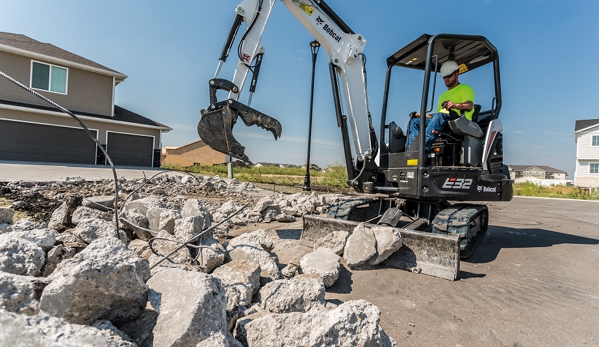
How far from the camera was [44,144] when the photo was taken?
53.9 ft

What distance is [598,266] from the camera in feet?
15.5

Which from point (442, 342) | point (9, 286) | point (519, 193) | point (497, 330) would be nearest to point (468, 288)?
point (497, 330)

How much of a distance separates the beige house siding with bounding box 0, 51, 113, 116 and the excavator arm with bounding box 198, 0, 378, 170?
601 inches

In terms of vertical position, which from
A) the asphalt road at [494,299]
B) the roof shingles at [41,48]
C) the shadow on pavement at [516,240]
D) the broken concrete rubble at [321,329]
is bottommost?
the asphalt road at [494,299]

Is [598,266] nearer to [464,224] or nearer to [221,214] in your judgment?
[464,224]

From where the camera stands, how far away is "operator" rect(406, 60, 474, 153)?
5.00 m

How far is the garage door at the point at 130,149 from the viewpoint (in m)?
18.6

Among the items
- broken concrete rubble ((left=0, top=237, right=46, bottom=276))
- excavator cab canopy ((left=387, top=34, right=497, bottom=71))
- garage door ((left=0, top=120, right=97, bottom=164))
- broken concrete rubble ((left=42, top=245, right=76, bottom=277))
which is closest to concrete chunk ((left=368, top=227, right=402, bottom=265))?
excavator cab canopy ((left=387, top=34, right=497, bottom=71))

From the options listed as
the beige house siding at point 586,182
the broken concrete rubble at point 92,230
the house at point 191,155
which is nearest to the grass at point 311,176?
the beige house siding at point 586,182

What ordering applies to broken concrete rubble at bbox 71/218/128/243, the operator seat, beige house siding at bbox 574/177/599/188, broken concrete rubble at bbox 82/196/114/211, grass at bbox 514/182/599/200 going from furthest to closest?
beige house siding at bbox 574/177/599/188 → grass at bbox 514/182/599/200 → the operator seat → broken concrete rubble at bbox 82/196/114/211 → broken concrete rubble at bbox 71/218/128/243

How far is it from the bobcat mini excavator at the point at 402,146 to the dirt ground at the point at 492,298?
0.36 metres

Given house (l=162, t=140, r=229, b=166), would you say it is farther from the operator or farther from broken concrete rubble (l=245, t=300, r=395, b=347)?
broken concrete rubble (l=245, t=300, r=395, b=347)

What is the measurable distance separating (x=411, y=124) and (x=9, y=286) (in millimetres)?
4941

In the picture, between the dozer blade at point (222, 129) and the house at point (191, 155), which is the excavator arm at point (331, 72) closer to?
the dozer blade at point (222, 129)
